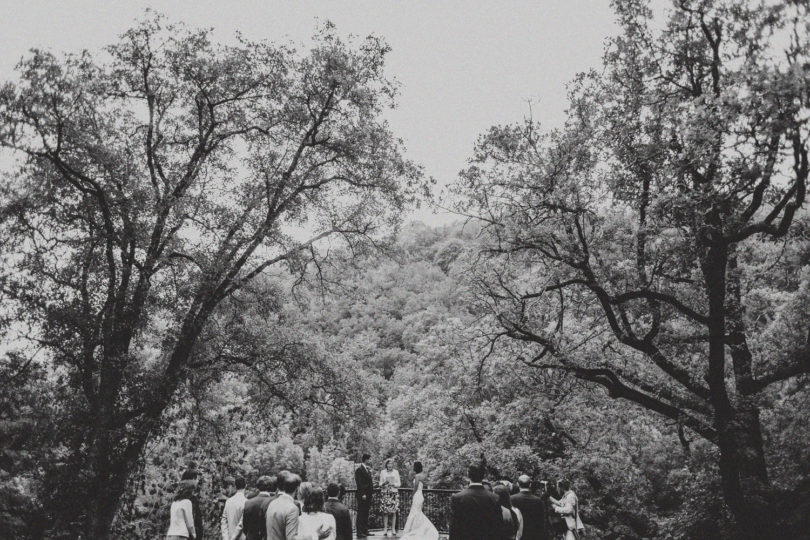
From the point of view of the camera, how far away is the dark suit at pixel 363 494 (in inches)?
437

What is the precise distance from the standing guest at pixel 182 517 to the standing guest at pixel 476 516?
4.02m

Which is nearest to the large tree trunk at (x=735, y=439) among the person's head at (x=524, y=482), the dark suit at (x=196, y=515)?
the person's head at (x=524, y=482)

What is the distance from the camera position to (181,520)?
7688 millimetres

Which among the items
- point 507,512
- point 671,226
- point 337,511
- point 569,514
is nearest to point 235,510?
point 337,511

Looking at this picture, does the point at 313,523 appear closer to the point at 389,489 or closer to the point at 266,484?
the point at 266,484

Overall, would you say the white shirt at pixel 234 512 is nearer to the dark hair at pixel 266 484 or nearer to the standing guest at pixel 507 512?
the dark hair at pixel 266 484

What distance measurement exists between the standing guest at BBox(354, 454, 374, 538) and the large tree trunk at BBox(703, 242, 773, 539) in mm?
6909

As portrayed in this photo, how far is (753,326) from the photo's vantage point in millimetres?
15141

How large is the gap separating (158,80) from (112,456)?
9.30 m

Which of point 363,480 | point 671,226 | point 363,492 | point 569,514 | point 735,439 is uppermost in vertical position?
point 671,226

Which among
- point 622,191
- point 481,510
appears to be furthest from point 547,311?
point 481,510

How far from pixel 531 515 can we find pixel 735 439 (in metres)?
5.69

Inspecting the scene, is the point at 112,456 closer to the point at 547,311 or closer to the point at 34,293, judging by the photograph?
the point at 34,293

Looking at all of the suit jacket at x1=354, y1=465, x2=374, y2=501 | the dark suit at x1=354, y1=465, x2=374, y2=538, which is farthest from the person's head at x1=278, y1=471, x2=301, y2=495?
the suit jacket at x1=354, y1=465, x2=374, y2=501
